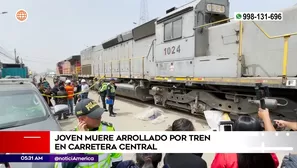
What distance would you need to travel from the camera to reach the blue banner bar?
78.4 inches

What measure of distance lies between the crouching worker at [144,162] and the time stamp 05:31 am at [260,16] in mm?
4499

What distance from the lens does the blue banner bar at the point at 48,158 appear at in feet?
6.54

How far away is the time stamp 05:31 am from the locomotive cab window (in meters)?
2.53

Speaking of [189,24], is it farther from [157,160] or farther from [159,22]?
[157,160]

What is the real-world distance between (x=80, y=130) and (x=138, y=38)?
34.1 feet

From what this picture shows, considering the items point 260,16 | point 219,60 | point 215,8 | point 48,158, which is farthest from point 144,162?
point 215,8

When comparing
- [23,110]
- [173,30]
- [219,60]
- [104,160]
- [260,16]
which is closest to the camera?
[104,160]

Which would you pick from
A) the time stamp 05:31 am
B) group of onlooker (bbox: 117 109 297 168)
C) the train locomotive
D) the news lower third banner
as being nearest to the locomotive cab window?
the train locomotive

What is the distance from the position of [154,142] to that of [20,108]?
243 cm

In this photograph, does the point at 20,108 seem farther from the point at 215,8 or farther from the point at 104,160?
the point at 215,8

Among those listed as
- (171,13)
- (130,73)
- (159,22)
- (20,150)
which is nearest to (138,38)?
(130,73)

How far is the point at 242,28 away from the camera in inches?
240

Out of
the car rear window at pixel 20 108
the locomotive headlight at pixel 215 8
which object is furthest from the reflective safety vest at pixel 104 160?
the locomotive headlight at pixel 215 8

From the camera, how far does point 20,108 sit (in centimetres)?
351
